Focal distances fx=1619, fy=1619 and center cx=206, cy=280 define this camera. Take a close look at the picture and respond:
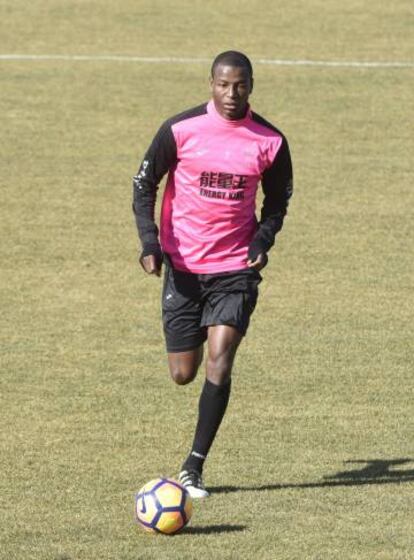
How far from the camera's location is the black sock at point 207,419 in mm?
10234

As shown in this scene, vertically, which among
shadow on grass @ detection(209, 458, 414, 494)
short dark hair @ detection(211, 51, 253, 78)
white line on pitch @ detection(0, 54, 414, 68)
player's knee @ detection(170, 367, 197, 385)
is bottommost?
white line on pitch @ detection(0, 54, 414, 68)

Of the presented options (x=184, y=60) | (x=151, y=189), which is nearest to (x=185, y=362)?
(x=151, y=189)

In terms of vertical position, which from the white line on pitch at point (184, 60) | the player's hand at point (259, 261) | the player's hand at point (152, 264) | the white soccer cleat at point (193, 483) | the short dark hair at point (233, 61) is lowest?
the white line on pitch at point (184, 60)

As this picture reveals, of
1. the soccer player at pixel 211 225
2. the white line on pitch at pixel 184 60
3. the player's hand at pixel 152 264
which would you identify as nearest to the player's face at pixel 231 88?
the soccer player at pixel 211 225

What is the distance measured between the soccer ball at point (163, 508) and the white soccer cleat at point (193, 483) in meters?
0.66

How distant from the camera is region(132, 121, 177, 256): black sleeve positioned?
33.4 feet

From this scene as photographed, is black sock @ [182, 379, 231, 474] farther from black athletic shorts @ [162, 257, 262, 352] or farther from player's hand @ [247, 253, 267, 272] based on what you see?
player's hand @ [247, 253, 267, 272]

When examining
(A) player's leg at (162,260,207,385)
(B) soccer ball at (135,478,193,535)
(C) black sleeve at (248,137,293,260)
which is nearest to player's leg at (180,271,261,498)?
(A) player's leg at (162,260,207,385)

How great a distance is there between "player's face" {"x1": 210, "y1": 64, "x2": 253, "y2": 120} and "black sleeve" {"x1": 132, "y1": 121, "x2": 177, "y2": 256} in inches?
15.5

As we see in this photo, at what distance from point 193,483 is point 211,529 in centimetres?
67

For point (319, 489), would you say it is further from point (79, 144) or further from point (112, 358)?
point (79, 144)

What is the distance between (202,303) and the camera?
34.1 ft

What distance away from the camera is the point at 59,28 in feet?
92.8

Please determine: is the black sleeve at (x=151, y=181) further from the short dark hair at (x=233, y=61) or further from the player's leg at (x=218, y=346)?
the short dark hair at (x=233, y=61)
